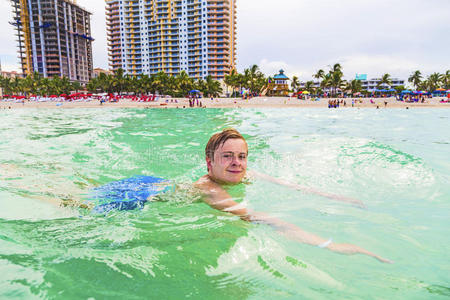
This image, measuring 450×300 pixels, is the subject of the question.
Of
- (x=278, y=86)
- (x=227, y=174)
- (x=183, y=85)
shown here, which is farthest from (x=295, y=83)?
(x=227, y=174)

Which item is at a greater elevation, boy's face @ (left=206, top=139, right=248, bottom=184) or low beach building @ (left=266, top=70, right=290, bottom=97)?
low beach building @ (left=266, top=70, right=290, bottom=97)

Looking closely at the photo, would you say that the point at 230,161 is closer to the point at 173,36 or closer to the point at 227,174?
the point at 227,174

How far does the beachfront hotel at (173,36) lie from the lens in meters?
96.9

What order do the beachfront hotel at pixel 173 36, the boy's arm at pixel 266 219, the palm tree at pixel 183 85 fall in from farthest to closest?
1. the beachfront hotel at pixel 173 36
2. the palm tree at pixel 183 85
3. the boy's arm at pixel 266 219

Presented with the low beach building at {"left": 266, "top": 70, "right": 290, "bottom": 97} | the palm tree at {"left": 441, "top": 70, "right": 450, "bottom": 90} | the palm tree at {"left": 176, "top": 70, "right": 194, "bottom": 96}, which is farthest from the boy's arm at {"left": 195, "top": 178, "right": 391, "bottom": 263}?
the palm tree at {"left": 441, "top": 70, "right": 450, "bottom": 90}

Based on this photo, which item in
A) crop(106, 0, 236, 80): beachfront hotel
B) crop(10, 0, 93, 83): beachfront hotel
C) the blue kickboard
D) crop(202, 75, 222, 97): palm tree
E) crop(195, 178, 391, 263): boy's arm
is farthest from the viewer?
crop(10, 0, 93, 83): beachfront hotel

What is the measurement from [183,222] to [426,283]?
2003 millimetres

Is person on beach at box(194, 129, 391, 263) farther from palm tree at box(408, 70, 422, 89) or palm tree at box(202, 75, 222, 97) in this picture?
palm tree at box(408, 70, 422, 89)

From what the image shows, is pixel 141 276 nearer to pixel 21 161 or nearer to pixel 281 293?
pixel 281 293

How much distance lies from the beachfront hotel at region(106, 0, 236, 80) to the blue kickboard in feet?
Answer: 319

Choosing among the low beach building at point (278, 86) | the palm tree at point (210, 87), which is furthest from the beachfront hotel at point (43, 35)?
the low beach building at point (278, 86)

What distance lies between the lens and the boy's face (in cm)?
292

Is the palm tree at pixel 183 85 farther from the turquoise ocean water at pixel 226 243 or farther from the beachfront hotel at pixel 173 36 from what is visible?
the turquoise ocean water at pixel 226 243

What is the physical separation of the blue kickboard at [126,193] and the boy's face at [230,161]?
804 millimetres
